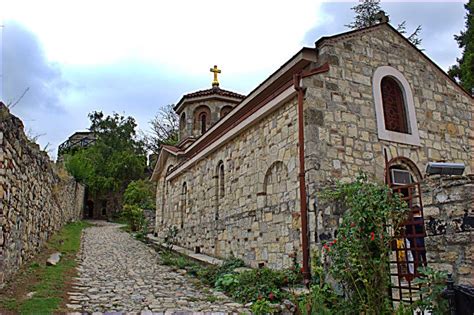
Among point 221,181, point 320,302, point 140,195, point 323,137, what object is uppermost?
point 140,195

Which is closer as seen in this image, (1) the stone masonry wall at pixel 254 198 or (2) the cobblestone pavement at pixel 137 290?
(2) the cobblestone pavement at pixel 137 290

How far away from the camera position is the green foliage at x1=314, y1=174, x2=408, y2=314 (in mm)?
4938

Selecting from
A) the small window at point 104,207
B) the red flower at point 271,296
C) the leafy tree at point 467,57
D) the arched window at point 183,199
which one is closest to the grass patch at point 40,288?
the red flower at point 271,296

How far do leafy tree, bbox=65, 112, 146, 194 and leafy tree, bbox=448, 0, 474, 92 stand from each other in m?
23.3

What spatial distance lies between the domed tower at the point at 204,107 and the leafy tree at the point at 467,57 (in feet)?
31.1

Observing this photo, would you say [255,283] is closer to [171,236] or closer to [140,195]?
[171,236]

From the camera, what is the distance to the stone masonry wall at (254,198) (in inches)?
315

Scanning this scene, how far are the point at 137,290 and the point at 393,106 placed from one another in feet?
21.9

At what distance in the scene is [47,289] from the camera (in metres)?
6.01

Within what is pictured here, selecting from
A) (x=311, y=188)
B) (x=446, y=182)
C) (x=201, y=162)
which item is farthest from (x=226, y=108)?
(x=446, y=182)

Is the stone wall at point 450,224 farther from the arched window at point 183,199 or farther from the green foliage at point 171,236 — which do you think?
the arched window at point 183,199

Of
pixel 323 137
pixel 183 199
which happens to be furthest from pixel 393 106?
pixel 183 199

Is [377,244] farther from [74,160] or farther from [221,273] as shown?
[74,160]

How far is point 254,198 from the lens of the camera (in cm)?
922
